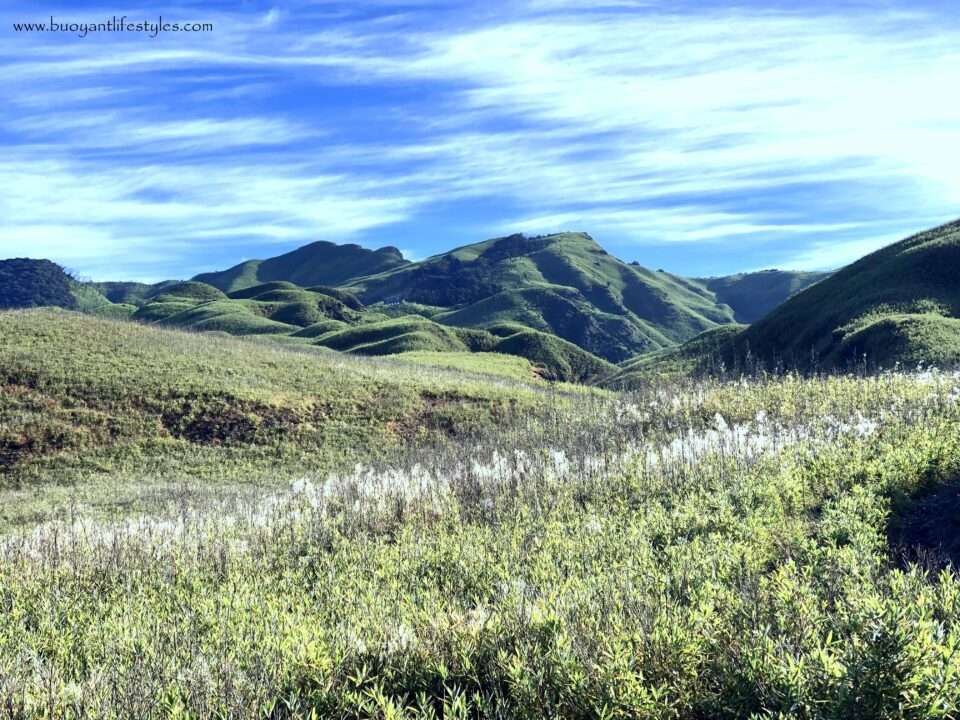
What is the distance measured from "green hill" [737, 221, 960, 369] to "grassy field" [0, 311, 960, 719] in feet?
88.2

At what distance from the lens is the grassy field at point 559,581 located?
4449mm

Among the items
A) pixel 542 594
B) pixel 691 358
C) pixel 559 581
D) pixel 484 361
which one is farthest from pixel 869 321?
pixel 542 594

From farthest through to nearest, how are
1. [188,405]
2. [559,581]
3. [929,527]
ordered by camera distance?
[188,405] → [929,527] → [559,581]

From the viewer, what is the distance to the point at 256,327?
138 m

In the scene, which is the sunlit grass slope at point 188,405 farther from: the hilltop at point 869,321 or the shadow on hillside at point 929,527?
the shadow on hillside at point 929,527

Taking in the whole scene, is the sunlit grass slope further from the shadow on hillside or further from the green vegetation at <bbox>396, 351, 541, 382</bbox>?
the green vegetation at <bbox>396, 351, 541, 382</bbox>

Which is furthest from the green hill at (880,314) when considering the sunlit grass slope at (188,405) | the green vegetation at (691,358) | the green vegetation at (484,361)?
the green vegetation at (484,361)

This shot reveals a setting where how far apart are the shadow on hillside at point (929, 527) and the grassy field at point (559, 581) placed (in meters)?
0.04

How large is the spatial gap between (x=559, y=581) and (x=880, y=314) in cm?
5372

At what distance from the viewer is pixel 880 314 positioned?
51781 mm

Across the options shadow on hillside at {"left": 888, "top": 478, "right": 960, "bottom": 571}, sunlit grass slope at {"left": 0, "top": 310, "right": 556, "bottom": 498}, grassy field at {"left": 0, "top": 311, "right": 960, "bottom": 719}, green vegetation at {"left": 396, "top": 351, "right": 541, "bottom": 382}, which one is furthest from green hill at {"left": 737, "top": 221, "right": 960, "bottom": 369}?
shadow on hillside at {"left": 888, "top": 478, "right": 960, "bottom": 571}

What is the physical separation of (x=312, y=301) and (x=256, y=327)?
4424 cm

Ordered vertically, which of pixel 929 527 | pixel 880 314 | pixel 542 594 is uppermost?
pixel 880 314

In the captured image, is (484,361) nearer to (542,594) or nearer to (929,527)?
(929,527)
